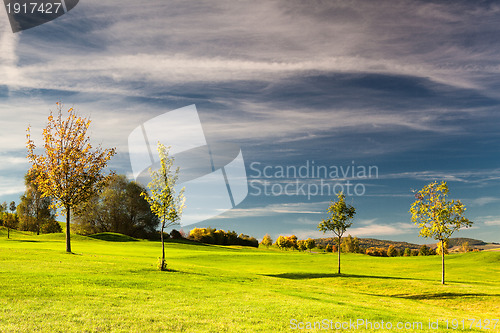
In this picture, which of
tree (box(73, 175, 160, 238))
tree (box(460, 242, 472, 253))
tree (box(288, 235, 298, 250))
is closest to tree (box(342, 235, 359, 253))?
tree (box(288, 235, 298, 250))

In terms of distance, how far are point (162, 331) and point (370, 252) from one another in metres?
106

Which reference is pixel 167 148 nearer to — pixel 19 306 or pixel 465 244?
pixel 19 306

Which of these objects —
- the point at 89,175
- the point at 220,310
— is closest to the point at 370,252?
the point at 89,175

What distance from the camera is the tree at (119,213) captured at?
3686 inches

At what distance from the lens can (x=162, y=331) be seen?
1142 centimetres

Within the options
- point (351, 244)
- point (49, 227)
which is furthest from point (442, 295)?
point (49, 227)

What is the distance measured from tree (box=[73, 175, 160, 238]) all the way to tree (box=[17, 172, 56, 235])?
11.4 m

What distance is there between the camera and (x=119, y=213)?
97500 mm

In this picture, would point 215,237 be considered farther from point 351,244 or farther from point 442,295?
point 442,295

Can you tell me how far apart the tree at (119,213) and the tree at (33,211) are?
11.4 metres

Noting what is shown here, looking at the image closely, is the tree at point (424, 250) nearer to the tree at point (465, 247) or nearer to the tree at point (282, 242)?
the tree at point (465, 247)

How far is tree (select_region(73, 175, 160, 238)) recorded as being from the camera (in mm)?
93625

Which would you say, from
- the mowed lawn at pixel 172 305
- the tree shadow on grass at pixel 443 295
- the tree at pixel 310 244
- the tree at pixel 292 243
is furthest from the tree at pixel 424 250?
the tree shadow on grass at pixel 443 295

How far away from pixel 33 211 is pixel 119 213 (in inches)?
939
